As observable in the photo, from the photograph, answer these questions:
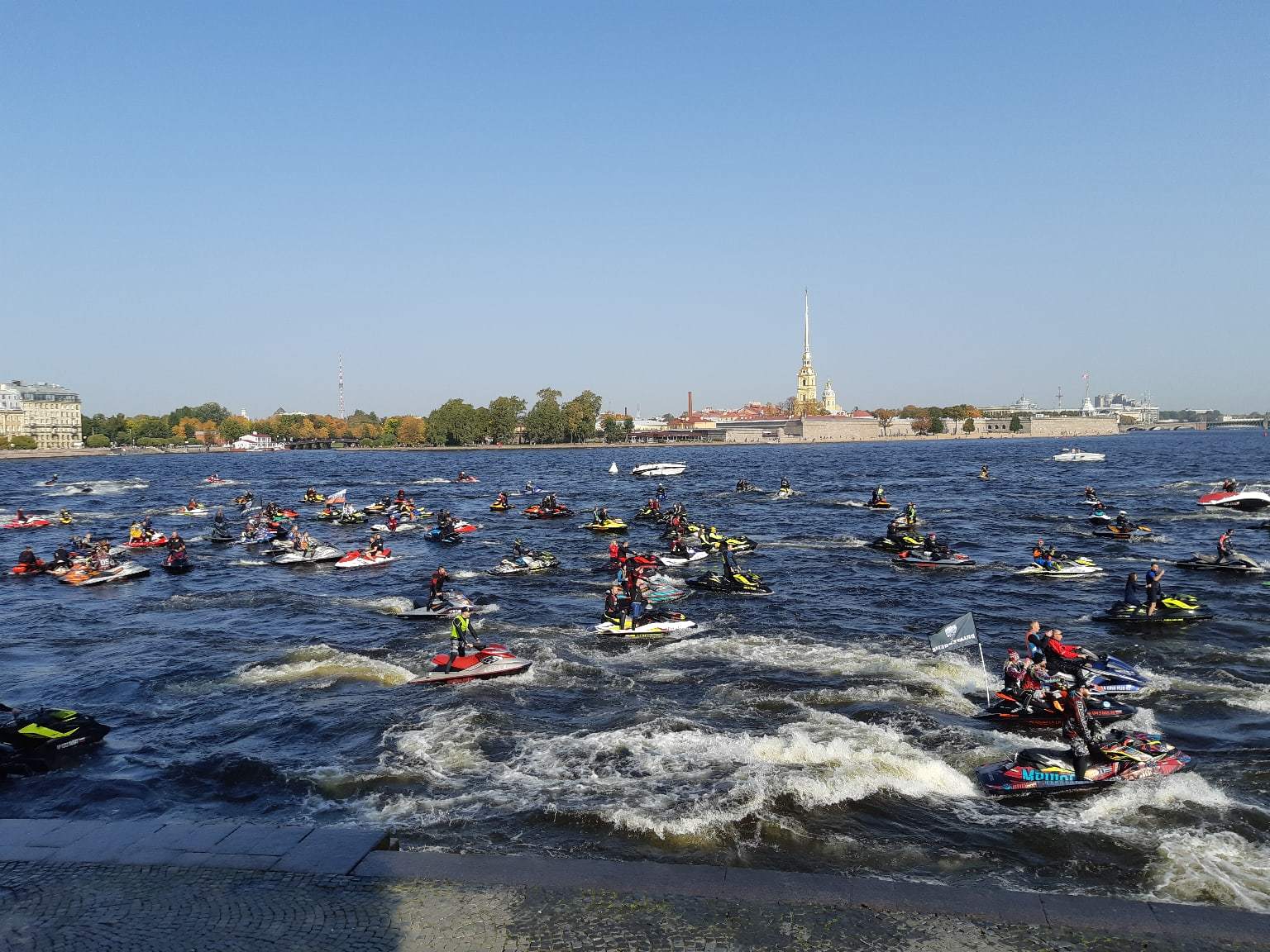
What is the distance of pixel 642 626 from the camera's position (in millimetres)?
30281

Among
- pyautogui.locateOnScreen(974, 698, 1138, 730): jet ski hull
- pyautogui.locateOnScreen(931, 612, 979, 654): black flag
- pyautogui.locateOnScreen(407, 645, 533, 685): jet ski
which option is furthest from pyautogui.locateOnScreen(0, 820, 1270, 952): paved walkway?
pyautogui.locateOnScreen(407, 645, 533, 685): jet ski

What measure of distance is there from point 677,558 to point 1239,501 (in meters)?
47.2

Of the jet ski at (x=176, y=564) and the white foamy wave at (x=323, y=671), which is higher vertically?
the jet ski at (x=176, y=564)

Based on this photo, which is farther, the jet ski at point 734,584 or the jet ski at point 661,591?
the jet ski at point 734,584

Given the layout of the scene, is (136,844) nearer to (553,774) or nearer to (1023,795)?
(553,774)

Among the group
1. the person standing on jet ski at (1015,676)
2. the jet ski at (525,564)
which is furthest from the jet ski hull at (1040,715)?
the jet ski at (525,564)

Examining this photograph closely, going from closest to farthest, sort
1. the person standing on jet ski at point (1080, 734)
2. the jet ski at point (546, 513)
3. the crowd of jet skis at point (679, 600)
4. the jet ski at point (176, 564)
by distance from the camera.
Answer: the person standing on jet ski at point (1080, 734) < the crowd of jet skis at point (679, 600) < the jet ski at point (176, 564) < the jet ski at point (546, 513)

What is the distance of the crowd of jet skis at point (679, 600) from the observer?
57.9 feet

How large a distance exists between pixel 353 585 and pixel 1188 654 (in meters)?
33.8

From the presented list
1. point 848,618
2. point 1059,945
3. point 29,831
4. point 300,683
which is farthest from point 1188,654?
point 29,831

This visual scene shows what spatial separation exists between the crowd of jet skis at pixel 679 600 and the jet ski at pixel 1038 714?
28 mm

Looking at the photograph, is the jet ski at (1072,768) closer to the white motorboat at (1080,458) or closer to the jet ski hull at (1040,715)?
the jet ski hull at (1040,715)

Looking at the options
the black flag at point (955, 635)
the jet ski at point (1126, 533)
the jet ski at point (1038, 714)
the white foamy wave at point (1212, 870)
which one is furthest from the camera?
the jet ski at point (1126, 533)

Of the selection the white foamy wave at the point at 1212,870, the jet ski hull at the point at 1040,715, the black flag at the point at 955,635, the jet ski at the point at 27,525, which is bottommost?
the white foamy wave at the point at 1212,870
